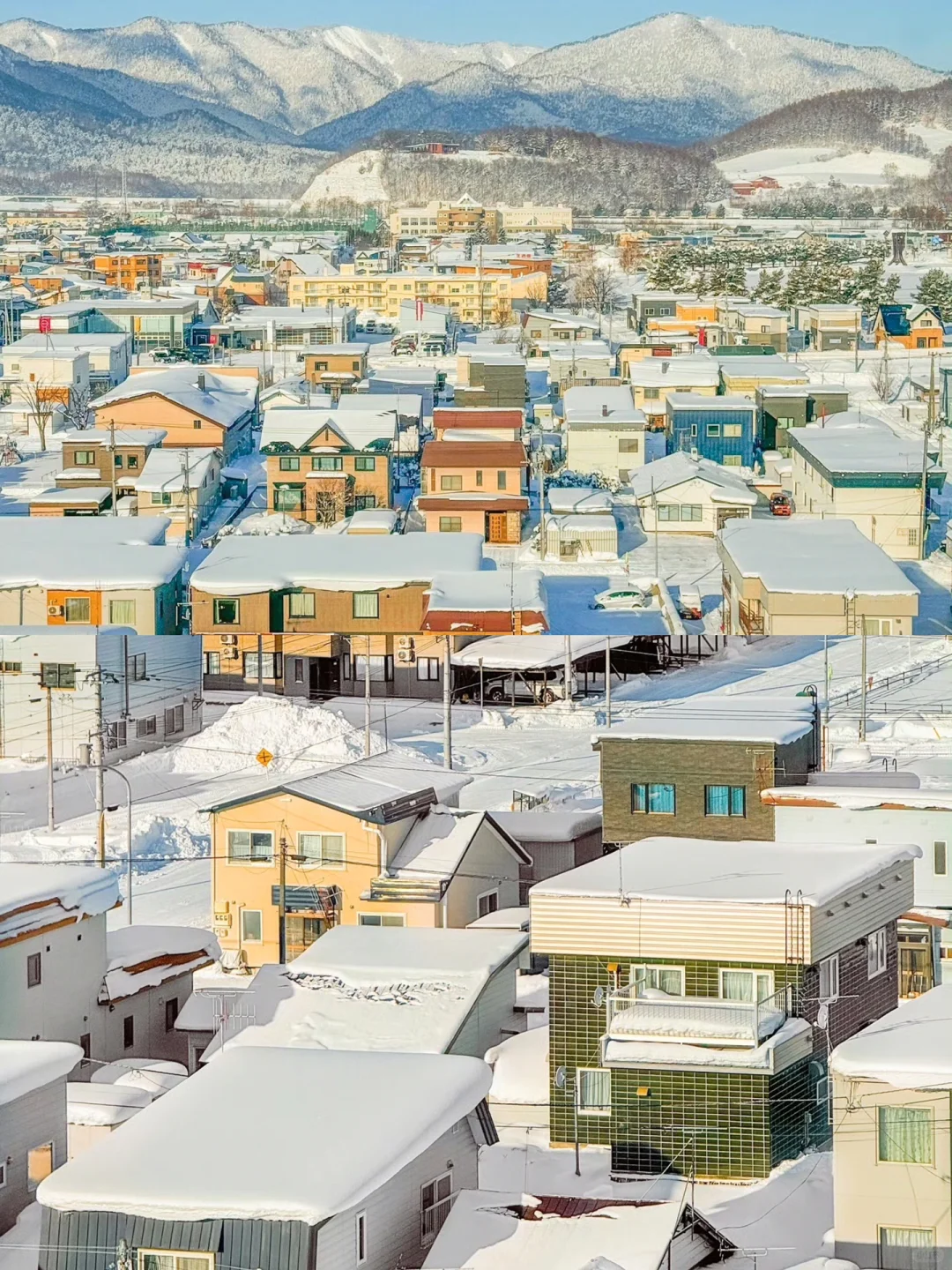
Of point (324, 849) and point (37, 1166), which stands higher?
point (324, 849)

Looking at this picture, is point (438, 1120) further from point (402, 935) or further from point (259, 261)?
point (259, 261)

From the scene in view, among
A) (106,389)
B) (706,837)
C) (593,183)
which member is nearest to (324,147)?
(593,183)

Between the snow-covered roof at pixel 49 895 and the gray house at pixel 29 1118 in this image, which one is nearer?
the gray house at pixel 29 1118

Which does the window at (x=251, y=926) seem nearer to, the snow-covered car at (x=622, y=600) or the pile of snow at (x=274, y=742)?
the pile of snow at (x=274, y=742)

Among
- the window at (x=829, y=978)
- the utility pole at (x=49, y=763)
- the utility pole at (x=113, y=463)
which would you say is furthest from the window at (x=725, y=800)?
the utility pole at (x=113, y=463)

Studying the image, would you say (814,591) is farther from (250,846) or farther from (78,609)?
(250,846)

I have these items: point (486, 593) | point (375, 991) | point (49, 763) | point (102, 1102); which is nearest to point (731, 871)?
point (375, 991)
